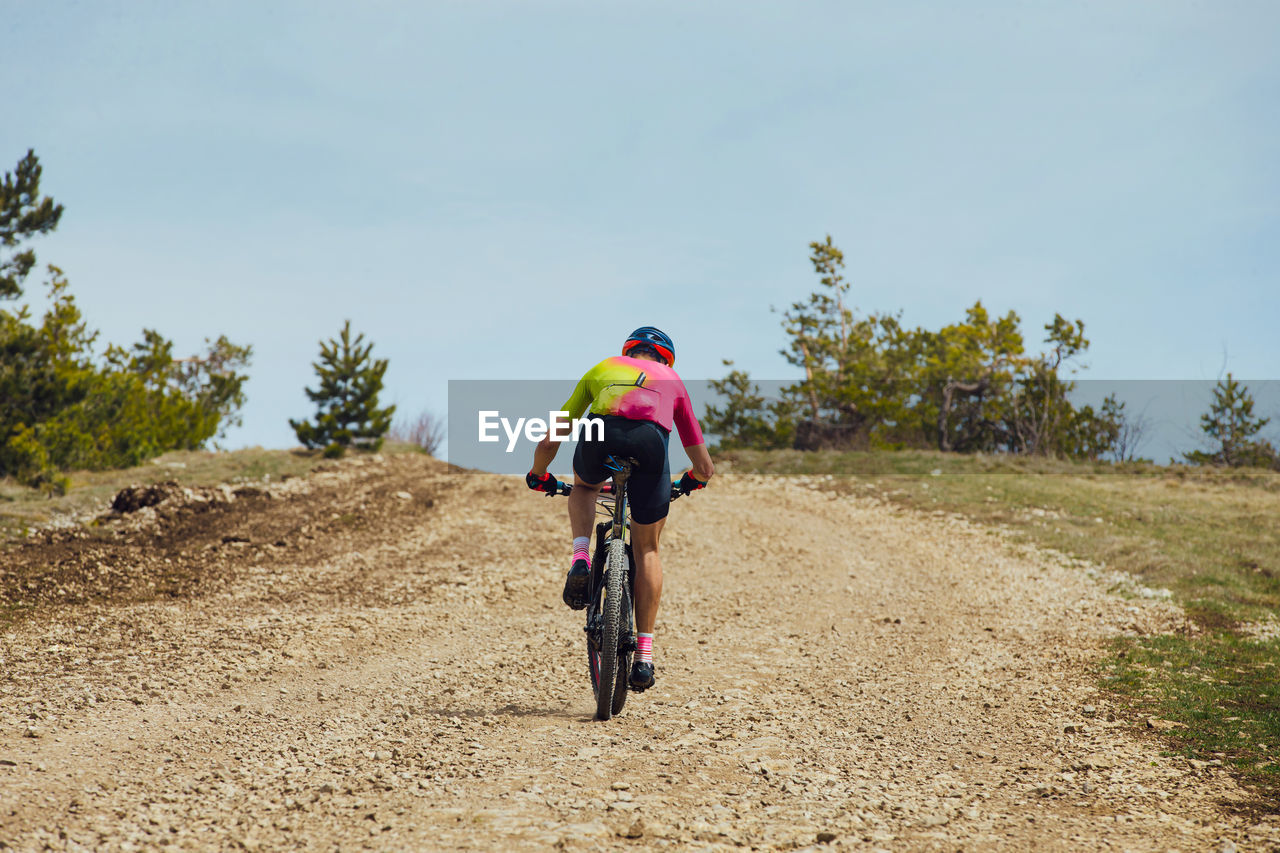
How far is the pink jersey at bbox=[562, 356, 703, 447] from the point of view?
17.8ft

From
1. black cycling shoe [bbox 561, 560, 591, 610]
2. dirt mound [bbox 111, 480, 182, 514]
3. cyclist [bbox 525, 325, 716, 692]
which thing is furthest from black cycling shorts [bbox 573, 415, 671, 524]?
dirt mound [bbox 111, 480, 182, 514]

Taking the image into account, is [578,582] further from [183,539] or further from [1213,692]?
[183,539]

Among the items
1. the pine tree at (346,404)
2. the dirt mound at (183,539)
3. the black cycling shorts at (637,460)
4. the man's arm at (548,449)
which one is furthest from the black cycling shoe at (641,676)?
the pine tree at (346,404)

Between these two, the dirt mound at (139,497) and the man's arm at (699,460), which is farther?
the dirt mound at (139,497)

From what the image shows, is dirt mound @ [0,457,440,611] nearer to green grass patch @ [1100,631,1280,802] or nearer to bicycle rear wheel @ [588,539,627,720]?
bicycle rear wheel @ [588,539,627,720]

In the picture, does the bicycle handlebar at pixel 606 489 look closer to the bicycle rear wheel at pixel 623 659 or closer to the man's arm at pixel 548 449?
the man's arm at pixel 548 449

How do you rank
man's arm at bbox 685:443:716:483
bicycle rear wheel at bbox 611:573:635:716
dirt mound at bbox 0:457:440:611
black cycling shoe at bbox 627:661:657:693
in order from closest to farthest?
bicycle rear wheel at bbox 611:573:635:716
black cycling shoe at bbox 627:661:657:693
man's arm at bbox 685:443:716:483
dirt mound at bbox 0:457:440:611

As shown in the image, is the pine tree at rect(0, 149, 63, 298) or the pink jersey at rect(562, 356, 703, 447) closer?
the pink jersey at rect(562, 356, 703, 447)

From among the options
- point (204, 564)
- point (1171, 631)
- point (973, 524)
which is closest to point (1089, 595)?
point (1171, 631)

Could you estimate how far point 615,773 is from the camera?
4762 mm

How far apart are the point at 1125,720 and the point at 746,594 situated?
5.26 meters

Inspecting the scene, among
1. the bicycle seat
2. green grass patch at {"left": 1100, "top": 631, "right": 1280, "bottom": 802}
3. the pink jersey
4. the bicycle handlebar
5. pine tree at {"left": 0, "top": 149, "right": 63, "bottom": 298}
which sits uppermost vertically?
pine tree at {"left": 0, "top": 149, "right": 63, "bottom": 298}

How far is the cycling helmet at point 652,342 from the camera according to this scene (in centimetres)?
580

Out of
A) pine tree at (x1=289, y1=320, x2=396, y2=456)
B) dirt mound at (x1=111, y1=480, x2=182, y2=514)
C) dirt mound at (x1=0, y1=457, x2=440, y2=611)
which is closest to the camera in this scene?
dirt mound at (x1=0, y1=457, x2=440, y2=611)
